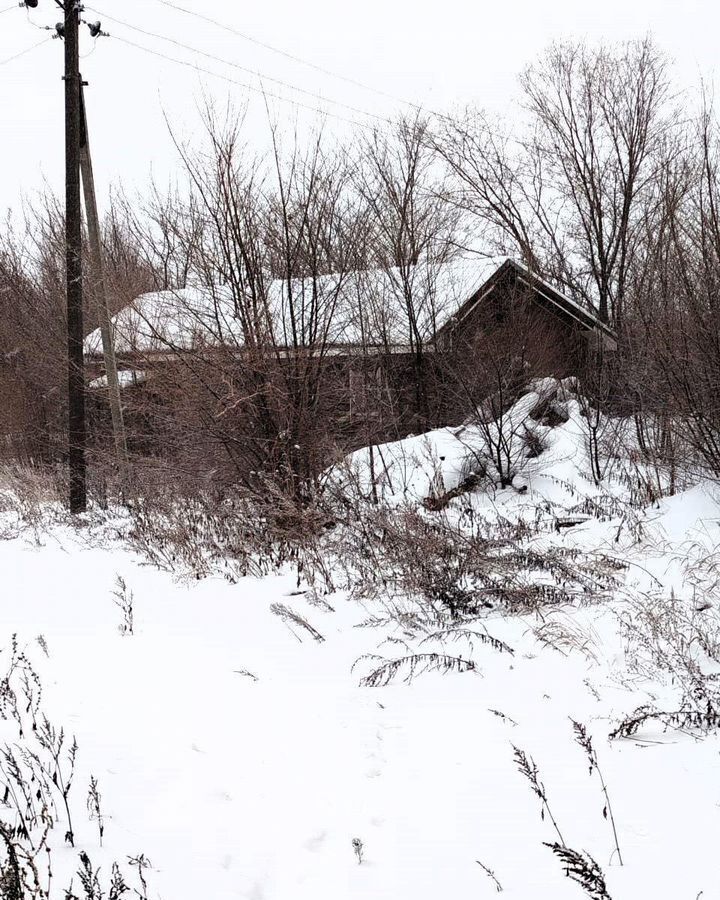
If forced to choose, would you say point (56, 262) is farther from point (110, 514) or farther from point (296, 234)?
point (296, 234)

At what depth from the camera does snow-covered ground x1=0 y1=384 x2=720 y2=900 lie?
2389mm

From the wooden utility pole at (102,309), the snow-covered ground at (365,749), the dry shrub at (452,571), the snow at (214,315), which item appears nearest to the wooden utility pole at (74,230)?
the wooden utility pole at (102,309)

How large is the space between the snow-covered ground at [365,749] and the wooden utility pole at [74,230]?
6990 millimetres

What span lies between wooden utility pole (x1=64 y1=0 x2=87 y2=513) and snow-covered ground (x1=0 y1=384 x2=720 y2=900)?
6990mm

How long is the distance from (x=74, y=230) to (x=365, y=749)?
11223 mm

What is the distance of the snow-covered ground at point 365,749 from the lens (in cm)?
239

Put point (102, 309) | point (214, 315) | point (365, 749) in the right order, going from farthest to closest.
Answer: point (102, 309) → point (214, 315) → point (365, 749)

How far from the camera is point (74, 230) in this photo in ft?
38.8

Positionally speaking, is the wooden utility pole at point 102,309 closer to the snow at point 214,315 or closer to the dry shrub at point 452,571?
the snow at point 214,315

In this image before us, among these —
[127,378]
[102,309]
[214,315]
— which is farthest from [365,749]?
[102,309]

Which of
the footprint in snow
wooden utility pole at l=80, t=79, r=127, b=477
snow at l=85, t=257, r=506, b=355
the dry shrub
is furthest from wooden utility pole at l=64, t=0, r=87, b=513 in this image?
the footprint in snow

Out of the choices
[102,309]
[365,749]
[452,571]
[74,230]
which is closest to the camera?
[365,749]

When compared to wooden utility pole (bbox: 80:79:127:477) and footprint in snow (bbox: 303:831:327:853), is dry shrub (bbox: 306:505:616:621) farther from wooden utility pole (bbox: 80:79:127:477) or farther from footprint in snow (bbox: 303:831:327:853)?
wooden utility pole (bbox: 80:79:127:477)

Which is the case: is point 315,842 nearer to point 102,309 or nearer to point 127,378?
point 127,378
